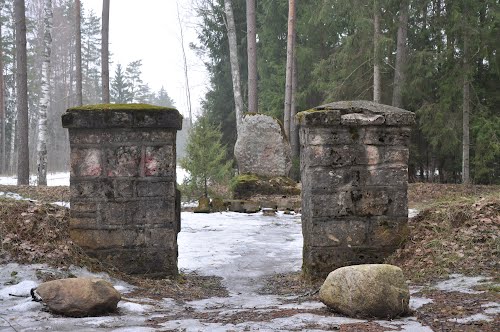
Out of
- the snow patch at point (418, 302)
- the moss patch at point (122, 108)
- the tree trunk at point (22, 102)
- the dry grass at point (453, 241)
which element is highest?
the tree trunk at point (22, 102)

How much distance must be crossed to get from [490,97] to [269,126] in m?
7.87

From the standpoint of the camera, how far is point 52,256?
5320mm

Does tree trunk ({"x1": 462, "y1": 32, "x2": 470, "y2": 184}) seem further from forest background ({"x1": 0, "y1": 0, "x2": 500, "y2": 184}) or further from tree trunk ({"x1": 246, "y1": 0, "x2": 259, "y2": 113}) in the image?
tree trunk ({"x1": 246, "y1": 0, "x2": 259, "y2": 113})

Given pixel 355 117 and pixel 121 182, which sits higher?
pixel 355 117

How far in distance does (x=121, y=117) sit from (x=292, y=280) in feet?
9.53

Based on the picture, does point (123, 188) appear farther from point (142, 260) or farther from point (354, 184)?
point (354, 184)

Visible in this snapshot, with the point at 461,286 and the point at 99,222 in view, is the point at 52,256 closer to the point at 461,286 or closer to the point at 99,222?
the point at 99,222

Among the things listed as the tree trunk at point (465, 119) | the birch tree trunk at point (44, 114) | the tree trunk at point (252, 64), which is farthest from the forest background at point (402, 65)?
the birch tree trunk at point (44, 114)

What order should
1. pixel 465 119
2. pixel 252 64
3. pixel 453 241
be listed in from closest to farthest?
1. pixel 453 241
2. pixel 465 119
3. pixel 252 64

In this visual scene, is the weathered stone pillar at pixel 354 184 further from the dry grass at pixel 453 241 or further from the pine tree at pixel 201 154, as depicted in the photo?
the pine tree at pixel 201 154

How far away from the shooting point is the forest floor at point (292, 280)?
3744 mm

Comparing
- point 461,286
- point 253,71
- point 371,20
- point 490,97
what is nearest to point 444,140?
point 490,97

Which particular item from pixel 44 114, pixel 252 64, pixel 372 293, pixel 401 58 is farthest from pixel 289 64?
pixel 372 293

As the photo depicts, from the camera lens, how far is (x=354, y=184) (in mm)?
6051
